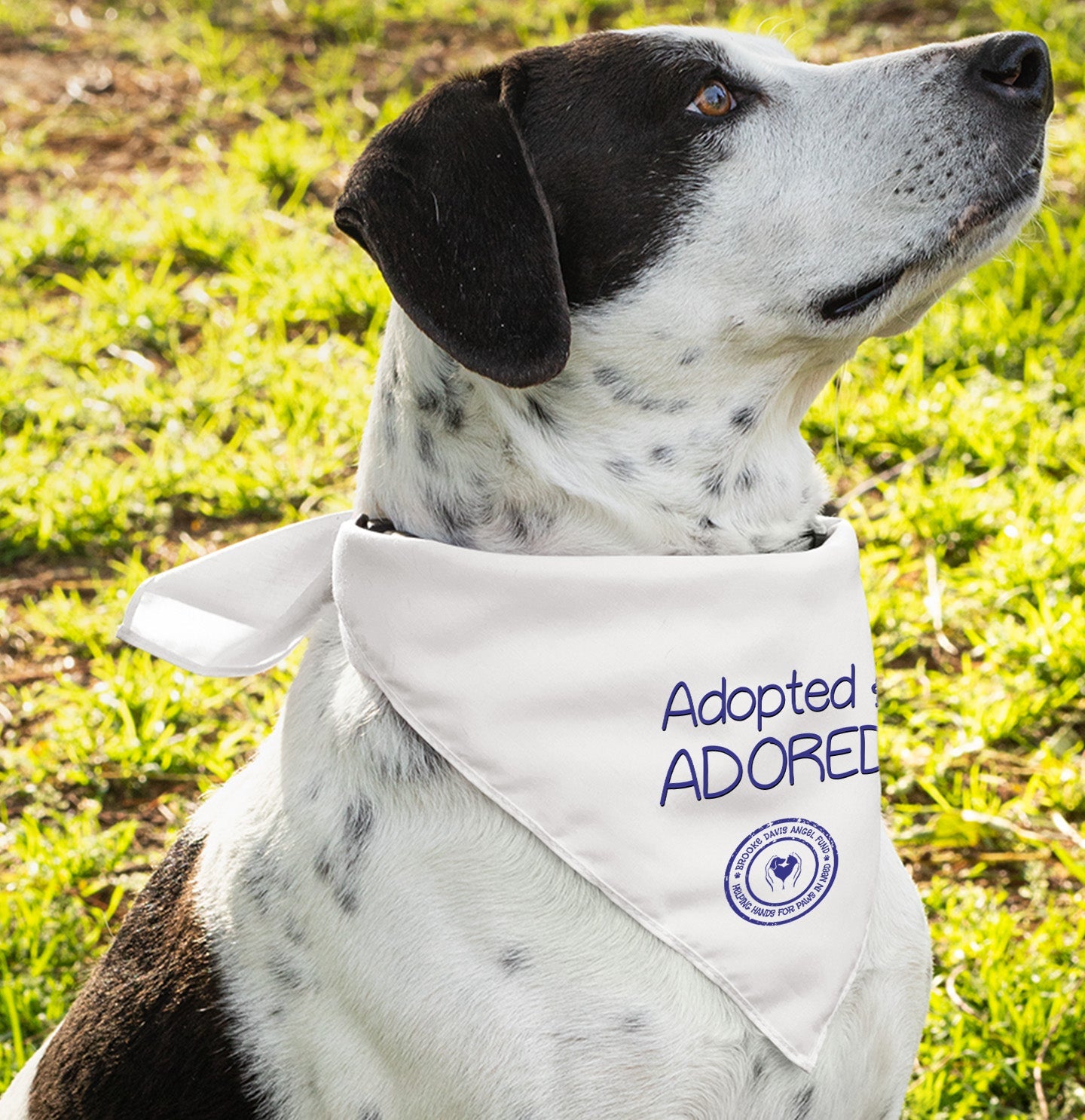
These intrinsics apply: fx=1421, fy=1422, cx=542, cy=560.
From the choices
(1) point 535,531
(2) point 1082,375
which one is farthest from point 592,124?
(2) point 1082,375

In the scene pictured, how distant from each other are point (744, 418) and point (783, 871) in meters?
0.76

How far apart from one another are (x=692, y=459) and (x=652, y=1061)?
0.97m

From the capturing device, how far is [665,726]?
2314 millimetres

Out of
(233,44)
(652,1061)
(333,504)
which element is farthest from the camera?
(233,44)

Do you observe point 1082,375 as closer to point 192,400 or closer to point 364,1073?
point 192,400

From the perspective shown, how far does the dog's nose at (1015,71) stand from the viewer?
7.78 feet


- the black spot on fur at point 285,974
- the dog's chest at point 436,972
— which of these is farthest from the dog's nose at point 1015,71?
the black spot on fur at point 285,974

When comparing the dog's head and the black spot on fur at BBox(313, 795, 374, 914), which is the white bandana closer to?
the black spot on fur at BBox(313, 795, 374, 914)

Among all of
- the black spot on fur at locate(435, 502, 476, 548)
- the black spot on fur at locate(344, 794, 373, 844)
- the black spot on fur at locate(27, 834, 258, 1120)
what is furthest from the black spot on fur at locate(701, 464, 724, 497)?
the black spot on fur at locate(27, 834, 258, 1120)

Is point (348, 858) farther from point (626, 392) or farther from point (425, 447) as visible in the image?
point (626, 392)

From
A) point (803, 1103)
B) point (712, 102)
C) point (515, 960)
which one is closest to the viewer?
point (515, 960)

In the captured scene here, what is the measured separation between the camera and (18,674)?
13.9 feet

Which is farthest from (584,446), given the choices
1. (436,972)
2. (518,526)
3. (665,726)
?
(436,972)

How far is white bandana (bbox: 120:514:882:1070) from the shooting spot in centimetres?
220
